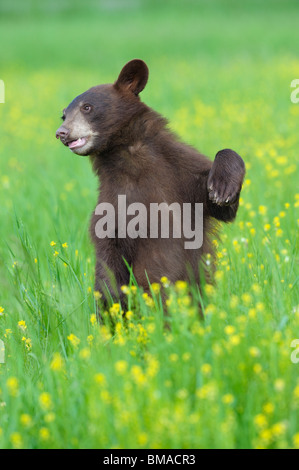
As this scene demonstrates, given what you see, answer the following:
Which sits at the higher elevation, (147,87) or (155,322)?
(147,87)

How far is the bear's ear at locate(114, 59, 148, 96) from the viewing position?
375cm

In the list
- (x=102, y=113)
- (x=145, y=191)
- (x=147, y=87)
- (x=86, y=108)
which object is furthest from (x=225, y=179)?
(x=147, y=87)

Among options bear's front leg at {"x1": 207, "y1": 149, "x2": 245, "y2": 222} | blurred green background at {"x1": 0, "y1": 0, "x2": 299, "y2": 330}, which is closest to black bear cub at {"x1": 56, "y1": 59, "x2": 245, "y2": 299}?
bear's front leg at {"x1": 207, "y1": 149, "x2": 245, "y2": 222}

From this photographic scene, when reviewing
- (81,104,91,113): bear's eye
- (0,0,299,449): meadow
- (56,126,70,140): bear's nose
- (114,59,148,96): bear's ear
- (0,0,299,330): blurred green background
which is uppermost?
(0,0,299,330): blurred green background

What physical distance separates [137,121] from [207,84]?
10.1 metres

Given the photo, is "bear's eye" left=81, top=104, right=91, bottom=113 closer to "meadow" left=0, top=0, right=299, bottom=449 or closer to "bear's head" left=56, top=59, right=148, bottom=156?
"bear's head" left=56, top=59, right=148, bottom=156

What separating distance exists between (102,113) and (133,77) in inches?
12.2

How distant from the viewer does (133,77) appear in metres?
3.80

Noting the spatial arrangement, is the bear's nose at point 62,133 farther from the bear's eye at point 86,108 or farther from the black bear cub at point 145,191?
the bear's eye at point 86,108

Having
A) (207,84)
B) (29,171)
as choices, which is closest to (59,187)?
(29,171)

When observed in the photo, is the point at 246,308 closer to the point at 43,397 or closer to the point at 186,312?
the point at 186,312

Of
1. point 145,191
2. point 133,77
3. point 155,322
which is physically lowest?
point 155,322

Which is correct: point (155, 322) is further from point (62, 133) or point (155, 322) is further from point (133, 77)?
point (133, 77)

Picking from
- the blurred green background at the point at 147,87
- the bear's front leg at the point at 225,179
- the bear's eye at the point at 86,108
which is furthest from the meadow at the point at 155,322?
the bear's eye at the point at 86,108
